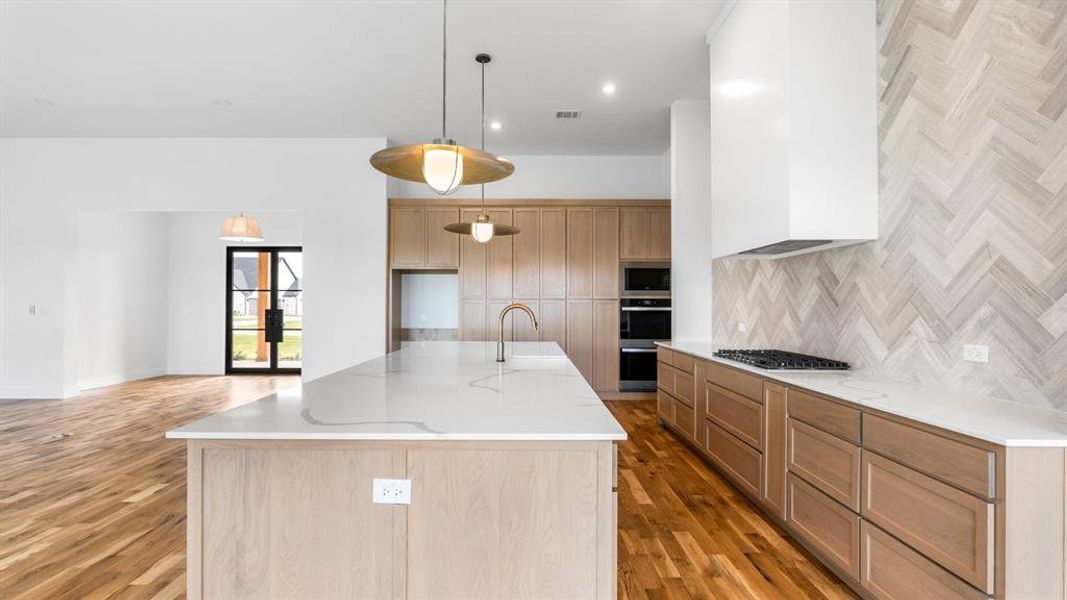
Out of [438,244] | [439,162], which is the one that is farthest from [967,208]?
[438,244]

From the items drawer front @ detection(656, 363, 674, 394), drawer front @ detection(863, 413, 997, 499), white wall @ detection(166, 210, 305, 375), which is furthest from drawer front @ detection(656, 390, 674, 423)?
white wall @ detection(166, 210, 305, 375)

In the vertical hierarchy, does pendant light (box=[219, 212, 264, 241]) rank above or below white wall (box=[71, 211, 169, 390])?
above

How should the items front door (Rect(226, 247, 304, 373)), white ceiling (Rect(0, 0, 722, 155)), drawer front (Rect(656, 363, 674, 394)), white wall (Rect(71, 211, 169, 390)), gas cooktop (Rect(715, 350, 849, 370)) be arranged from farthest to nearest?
front door (Rect(226, 247, 304, 373))
white wall (Rect(71, 211, 169, 390))
drawer front (Rect(656, 363, 674, 394))
white ceiling (Rect(0, 0, 722, 155))
gas cooktop (Rect(715, 350, 849, 370))

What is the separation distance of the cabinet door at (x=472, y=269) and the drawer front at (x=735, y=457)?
3383mm

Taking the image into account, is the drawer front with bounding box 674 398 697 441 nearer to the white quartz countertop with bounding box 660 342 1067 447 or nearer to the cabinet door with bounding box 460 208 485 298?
the white quartz countertop with bounding box 660 342 1067 447

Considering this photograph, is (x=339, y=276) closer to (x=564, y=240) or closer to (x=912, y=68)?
(x=564, y=240)

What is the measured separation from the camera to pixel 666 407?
4527 mm

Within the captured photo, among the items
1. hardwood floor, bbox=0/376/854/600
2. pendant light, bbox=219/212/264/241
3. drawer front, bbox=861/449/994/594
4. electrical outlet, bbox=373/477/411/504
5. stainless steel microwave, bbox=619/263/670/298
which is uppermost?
pendant light, bbox=219/212/264/241

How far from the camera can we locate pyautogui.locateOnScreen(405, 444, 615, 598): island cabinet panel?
132cm

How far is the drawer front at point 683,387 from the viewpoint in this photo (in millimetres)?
3857

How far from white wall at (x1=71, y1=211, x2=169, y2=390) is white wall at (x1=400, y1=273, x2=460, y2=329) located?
3916mm

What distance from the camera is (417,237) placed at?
6195 mm

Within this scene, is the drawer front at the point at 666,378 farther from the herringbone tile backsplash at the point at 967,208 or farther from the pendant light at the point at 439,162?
the pendant light at the point at 439,162

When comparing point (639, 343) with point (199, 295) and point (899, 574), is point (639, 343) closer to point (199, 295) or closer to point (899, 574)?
point (899, 574)
